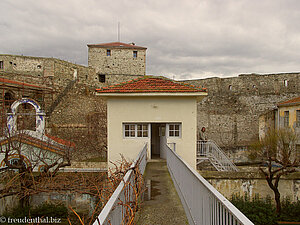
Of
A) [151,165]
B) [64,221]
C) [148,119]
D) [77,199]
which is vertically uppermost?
[148,119]

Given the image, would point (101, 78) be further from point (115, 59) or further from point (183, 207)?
point (183, 207)

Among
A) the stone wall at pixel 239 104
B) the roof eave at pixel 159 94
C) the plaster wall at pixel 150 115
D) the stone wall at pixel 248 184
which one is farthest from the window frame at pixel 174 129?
the stone wall at pixel 239 104

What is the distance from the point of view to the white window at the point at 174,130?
10117 millimetres

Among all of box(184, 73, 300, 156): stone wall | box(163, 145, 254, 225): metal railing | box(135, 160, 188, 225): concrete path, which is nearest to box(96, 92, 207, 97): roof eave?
box(135, 160, 188, 225): concrete path

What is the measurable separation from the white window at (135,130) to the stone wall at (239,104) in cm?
2083

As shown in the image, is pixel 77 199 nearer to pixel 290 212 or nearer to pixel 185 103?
pixel 185 103

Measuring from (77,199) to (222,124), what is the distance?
2308 cm

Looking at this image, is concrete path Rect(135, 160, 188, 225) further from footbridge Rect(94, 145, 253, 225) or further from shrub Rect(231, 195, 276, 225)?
shrub Rect(231, 195, 276, 225)

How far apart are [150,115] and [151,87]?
1.20m

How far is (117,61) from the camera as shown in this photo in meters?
33.5

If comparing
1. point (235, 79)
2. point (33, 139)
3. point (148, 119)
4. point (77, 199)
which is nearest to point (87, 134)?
point (33, 139)

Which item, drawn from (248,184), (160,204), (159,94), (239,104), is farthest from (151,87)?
(239,104)

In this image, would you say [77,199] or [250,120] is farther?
[250,120]

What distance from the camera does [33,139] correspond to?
1237 cm
